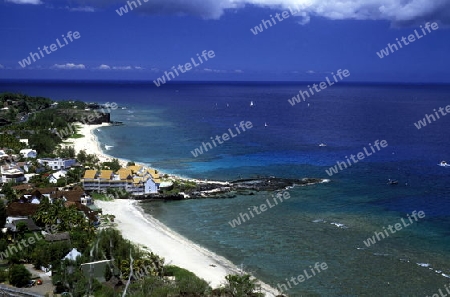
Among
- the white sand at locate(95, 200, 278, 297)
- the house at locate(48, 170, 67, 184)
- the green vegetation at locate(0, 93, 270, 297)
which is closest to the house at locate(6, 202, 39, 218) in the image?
the green vegetation at locate(0, 93, 270, 297)

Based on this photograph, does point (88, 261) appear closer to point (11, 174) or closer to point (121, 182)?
point (121, 182)

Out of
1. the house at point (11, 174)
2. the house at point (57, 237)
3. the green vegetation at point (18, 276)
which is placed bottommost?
the green vegetation at point (18, 276)

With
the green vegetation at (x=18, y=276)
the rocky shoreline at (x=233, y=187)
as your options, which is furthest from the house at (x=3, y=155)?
the green vegetation at (x=18, y=276)

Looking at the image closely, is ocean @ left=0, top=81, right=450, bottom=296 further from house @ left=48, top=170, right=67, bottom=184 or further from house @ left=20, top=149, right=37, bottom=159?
house @ left=20, top=149, right=37, bottom=159

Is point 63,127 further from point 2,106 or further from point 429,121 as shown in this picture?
point 429,121

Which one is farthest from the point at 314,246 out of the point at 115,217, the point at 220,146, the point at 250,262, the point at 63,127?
the point at 63,127

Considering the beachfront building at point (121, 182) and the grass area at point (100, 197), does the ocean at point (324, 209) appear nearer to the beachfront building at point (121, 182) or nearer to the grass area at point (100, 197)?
the beachfront building at point (121, 182)
